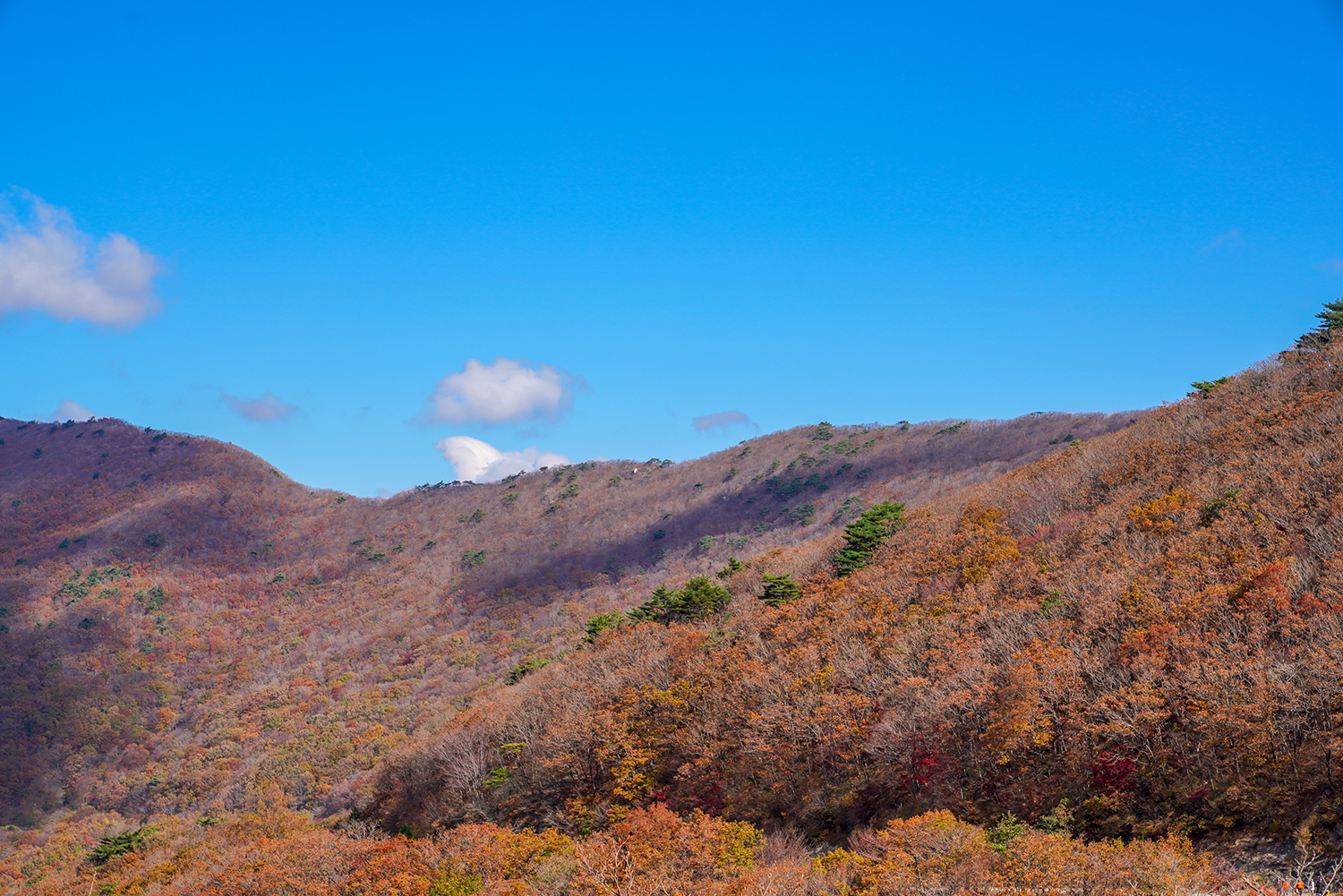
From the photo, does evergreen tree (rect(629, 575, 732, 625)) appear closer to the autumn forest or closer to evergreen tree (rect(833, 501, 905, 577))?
the autumn forest

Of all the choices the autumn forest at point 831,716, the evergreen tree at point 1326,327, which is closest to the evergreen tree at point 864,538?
the autumn forest at point 831,716

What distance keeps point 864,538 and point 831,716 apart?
62.8ft

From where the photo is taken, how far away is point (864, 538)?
44969 millimetres

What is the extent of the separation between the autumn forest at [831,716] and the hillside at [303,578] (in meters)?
0.73

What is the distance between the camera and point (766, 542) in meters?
94.1

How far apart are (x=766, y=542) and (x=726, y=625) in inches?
2083

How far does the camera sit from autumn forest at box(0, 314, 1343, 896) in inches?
720

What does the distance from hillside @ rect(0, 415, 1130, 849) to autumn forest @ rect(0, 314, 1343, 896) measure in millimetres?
729

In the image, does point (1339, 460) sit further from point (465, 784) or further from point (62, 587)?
point (62, 587)

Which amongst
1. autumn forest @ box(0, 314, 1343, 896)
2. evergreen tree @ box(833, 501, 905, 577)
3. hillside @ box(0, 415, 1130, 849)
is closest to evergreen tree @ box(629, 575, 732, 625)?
autumn forest @ box(0, 314, 1343, 896)

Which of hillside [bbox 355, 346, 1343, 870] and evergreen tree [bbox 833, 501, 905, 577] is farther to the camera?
evergreen tree [bbox 833, 501, 905, 577]

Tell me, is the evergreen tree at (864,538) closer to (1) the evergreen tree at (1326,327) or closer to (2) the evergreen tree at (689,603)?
(2) the evergreen tree at (689,603)

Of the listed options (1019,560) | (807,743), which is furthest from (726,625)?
(1019,560)

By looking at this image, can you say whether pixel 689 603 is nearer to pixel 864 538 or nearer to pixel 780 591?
pixel 780 591
